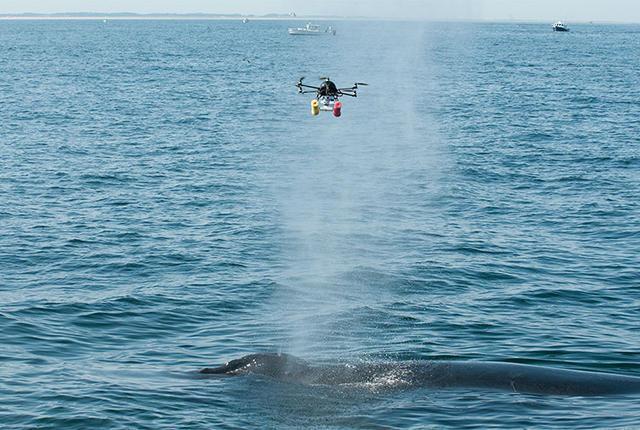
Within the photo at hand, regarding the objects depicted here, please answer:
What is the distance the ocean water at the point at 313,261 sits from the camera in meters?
35.1

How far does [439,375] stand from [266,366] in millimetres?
6021

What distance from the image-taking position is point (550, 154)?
8894 cm

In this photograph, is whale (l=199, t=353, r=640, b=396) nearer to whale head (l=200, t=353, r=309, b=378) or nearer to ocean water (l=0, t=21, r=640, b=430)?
whale head (l=200, t=353, r=309, b=378)

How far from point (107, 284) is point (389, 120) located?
5839 cm

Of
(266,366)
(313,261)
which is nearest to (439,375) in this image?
(266,366)

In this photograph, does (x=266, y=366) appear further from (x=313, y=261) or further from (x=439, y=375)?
(x=313, y=261)

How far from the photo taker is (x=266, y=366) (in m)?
37.5

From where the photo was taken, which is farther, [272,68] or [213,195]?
[272,68]

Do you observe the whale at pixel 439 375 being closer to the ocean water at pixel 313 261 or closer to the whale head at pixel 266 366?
the whale head at pixel 266 366

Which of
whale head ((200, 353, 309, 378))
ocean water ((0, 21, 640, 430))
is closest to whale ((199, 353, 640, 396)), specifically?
whale head ((200, 353, 309, 378))

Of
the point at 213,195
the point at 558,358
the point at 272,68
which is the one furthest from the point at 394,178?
the point at 272,68

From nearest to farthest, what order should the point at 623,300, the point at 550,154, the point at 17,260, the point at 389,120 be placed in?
the point at 623,300 → the point at 17,260 → the point at 550,154 → the point at 389,120

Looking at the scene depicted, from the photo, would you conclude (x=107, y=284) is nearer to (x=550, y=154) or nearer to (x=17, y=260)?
(x=17, y=260)

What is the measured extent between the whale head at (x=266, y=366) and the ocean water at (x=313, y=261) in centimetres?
89
